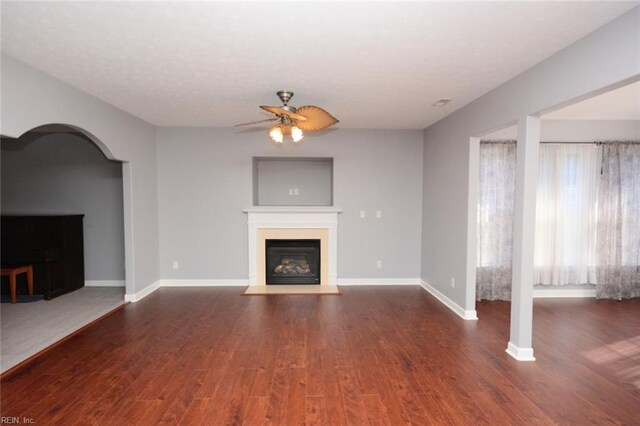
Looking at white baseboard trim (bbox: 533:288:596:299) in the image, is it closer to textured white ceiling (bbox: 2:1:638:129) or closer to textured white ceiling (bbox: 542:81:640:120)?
textured white ceiling (bbox: 542:81:640:120)

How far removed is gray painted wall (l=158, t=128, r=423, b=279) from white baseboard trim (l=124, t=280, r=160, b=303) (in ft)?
0.76

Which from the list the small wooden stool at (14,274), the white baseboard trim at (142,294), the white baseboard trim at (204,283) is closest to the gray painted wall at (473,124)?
the white baseboard trim at (204,283)

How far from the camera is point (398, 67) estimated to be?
288 cm

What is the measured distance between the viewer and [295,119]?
3326 mm

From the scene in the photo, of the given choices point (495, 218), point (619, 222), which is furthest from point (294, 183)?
point (619, 222)

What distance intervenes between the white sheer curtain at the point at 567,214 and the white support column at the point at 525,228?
222cm

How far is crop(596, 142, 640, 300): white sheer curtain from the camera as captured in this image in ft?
15.8

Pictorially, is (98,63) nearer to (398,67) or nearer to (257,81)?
(257,81)

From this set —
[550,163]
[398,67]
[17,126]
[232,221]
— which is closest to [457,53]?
[398,67]

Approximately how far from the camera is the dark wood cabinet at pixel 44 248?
182 inches

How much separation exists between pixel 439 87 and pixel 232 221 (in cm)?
371

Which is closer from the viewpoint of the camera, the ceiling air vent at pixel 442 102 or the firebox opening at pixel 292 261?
the ceiling air vent at pixel 442 102

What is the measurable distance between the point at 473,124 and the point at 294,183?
3085 millimetres

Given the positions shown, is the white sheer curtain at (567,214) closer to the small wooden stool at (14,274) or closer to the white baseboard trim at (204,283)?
the white baseboard trim at (204,283)
